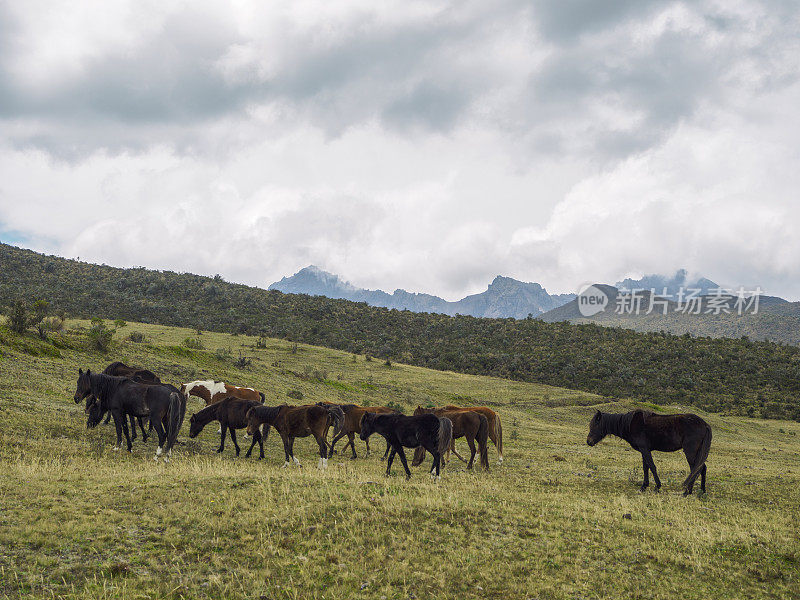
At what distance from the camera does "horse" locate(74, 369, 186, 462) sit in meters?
14.3

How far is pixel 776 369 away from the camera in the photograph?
203ft

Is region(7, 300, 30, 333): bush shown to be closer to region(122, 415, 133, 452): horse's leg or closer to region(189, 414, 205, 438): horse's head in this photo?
region(122, 415, 133, 452): horse's leg

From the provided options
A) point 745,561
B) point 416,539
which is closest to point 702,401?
point 745,561

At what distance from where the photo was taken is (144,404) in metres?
14.6

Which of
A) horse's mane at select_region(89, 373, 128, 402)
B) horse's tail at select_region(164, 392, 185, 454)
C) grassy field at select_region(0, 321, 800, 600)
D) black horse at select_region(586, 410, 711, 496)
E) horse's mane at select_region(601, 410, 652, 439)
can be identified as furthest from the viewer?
horse's mane at select_region(89, 373, 128, 402)

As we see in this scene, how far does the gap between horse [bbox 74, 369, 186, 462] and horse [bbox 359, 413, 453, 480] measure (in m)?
5.85

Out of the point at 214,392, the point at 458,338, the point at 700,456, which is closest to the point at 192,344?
the point at 214,392

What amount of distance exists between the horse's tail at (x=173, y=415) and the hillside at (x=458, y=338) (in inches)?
2036

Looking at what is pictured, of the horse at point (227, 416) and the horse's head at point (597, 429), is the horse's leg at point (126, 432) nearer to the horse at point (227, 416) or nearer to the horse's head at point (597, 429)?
the horse at point (227, 416)

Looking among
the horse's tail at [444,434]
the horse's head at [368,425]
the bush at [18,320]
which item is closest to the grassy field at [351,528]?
the horse's tail at [444,434]

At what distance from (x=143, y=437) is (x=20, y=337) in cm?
1472

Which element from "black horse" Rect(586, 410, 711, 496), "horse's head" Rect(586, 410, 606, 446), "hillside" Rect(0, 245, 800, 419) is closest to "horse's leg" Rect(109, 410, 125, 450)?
"horse's head" Rect(586, 410, 606, 446)

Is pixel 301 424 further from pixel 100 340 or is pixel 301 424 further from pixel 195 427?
pixel 100 340

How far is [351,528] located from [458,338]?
74.5 metres
